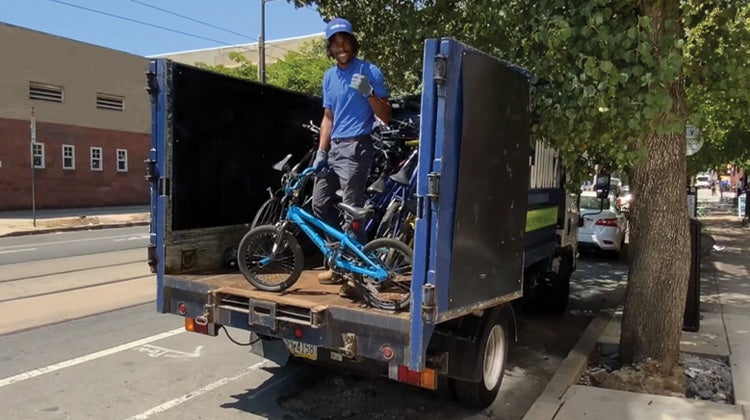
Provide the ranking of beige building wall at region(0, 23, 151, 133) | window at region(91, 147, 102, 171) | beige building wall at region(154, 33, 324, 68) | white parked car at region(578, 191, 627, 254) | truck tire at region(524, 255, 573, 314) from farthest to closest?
beige building wall at region(154, 33, 324, 68) → window at region(91, 147, 102, 171) → beige building wall at region(0, 23, 151, 133) → white parked car at region(578, 191, 627, 254) → truck tire at region(524, 255, 573, 314)

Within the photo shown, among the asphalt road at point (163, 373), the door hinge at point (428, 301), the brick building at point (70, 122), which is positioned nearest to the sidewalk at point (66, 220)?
the brick building at point (70, 122)

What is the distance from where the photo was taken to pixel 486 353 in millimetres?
4613

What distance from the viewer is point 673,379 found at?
17.5ft

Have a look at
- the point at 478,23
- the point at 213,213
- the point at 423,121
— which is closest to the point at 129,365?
the point at 213,213

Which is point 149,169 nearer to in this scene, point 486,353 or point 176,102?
point 176,102

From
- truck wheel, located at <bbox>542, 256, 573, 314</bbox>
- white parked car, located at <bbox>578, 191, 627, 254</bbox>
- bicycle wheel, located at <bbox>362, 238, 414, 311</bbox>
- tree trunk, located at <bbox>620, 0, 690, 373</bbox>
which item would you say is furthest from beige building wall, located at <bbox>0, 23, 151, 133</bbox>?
tree trunk, located at <bbox>620, 0, 690, 373</bbox>

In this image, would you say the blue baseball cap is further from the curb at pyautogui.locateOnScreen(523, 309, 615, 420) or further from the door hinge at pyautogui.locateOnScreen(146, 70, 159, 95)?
the curb at pyautogui.locateOnScreen(523, 309, 615, 420)

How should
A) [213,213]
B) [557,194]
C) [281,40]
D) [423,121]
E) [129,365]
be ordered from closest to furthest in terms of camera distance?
[423,121] → [213,213] → [129,365] → [557,194] → [281,40]

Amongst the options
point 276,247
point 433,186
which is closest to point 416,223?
point 433,186

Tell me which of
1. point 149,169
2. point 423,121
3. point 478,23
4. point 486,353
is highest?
point 478,23

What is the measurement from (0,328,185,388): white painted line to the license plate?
2.56 meters

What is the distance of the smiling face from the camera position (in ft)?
15.1

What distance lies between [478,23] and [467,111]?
3.10 meters

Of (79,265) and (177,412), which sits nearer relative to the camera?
(177,412)
